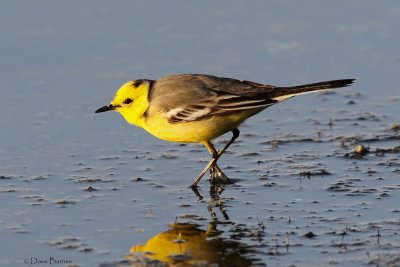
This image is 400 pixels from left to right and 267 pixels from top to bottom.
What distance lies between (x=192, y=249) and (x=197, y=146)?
3925mm

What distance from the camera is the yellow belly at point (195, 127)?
39.1ft

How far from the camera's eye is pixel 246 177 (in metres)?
12.4

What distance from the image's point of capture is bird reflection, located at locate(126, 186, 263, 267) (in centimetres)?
964

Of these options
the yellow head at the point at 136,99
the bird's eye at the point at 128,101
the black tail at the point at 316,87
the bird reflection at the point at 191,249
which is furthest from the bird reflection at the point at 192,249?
the bird's eye at the point at 128,101

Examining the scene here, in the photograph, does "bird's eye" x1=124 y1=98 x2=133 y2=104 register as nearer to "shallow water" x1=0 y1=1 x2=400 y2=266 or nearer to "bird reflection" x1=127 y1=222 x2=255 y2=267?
"shallow water" x1=0 y1=1 x2=400 y2=266

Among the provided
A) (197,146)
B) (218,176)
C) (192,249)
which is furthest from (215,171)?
(192,249)

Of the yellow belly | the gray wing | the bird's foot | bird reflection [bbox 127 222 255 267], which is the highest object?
the gray wing

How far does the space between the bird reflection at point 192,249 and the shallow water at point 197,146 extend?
2cm

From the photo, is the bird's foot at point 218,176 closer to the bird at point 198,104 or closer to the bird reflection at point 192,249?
the bird at point 198,104

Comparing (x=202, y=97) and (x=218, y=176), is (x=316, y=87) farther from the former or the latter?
(x=218, y=176)

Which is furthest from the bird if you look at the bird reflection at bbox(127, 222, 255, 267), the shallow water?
the bird reflection at bbox(127, 222, 255, 267)

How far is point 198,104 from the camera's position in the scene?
39.2 feet

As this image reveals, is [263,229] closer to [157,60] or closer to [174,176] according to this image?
[174,176]

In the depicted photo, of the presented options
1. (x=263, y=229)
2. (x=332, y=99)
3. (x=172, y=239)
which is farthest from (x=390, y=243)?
(x=332, y=99)
